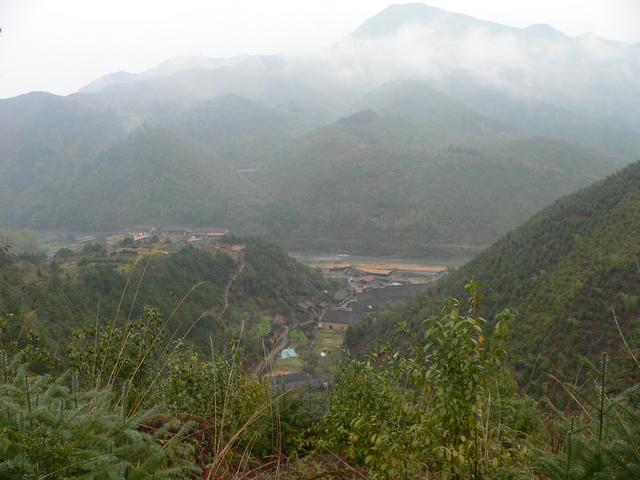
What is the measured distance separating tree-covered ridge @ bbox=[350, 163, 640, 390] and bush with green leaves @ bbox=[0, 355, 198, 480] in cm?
1008

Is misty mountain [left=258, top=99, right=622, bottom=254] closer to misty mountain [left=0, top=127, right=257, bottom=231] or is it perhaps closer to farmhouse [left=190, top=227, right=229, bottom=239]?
farmhouse [left=190, top=227, right=229, bottom=239]

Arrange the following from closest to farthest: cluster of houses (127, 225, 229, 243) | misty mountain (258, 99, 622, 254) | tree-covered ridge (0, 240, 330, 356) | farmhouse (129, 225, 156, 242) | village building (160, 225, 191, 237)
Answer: tree-covered ridge (0, 240, 330, 356) → misty mountain (258, 99, 622, 254) → cluster of houses (127, 225, 229, 243) → village building (160, 225, 191, 237) → farmhouse (129, 225, 156, 242)

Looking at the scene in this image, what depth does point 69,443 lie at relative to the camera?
2430mm

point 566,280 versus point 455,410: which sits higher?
point 455,410

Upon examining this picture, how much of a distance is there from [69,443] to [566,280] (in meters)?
21.6

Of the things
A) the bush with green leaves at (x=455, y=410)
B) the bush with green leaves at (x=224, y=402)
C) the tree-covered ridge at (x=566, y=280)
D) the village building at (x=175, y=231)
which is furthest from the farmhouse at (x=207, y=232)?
the bush with green leaves at (x=455, y=410)

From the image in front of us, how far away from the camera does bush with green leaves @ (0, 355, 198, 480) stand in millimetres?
2301

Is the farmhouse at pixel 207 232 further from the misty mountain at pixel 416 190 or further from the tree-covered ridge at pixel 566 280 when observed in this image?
the tree-covered ridge at pixel 566 280

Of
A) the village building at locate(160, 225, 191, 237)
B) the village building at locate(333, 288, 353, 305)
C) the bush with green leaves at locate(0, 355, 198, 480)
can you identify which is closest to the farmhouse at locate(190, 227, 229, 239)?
the village building at locate(160, 225, 191, 237)

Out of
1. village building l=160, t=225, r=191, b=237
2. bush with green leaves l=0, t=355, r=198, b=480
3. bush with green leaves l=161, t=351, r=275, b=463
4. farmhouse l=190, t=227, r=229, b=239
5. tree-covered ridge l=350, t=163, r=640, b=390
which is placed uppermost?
bush with green leaves l=0, t=355, r=198, b=480

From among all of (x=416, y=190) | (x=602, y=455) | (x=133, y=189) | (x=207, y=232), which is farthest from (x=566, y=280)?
(x=133, y=189)

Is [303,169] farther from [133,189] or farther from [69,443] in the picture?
[69,443]

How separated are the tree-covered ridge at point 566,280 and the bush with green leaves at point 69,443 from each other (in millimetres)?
10077

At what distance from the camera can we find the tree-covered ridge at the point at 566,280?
54.2 ft
